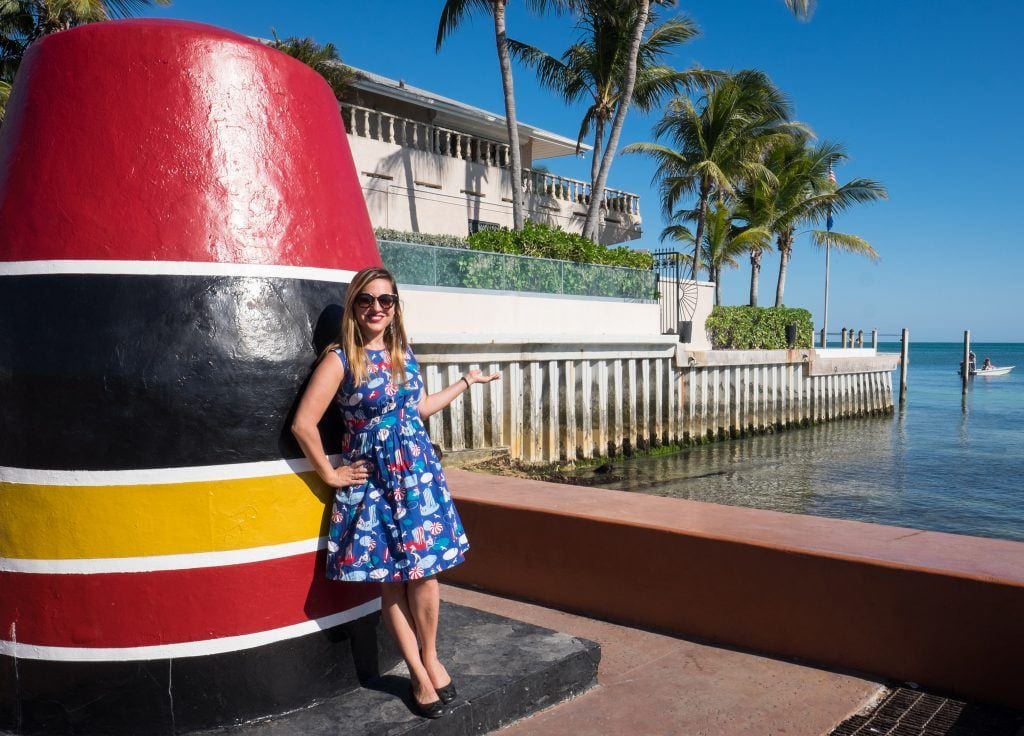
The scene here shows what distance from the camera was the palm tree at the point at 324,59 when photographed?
20938 mm

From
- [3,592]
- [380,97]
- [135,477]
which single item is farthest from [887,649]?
[380,97]

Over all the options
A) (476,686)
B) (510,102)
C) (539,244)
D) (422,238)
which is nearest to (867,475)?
(539,244)

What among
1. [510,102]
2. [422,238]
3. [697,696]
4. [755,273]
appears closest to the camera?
[697,696]

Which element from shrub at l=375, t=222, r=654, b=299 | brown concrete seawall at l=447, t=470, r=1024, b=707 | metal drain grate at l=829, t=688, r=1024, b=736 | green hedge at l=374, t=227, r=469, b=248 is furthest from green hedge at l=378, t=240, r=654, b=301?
metal drain grate at l=829, t=688, r=1024, b=736

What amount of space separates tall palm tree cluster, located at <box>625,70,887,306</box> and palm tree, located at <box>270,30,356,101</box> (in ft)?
38.8

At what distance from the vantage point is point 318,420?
9.47 feet

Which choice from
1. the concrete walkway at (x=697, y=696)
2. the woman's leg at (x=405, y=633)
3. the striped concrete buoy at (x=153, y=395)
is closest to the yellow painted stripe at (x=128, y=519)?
the striped concrete buoy at (x=153, y=395)

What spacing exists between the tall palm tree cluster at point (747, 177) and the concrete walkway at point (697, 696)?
23.9 metres

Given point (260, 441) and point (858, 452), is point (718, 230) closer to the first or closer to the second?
point (858, 452)

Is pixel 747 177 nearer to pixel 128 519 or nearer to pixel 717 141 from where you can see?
pixel 717 141

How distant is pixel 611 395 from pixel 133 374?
15.5m

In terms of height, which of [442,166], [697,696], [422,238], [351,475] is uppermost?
[442,166]

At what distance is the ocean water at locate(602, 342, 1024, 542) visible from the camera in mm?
14359

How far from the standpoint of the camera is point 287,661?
295 cm
